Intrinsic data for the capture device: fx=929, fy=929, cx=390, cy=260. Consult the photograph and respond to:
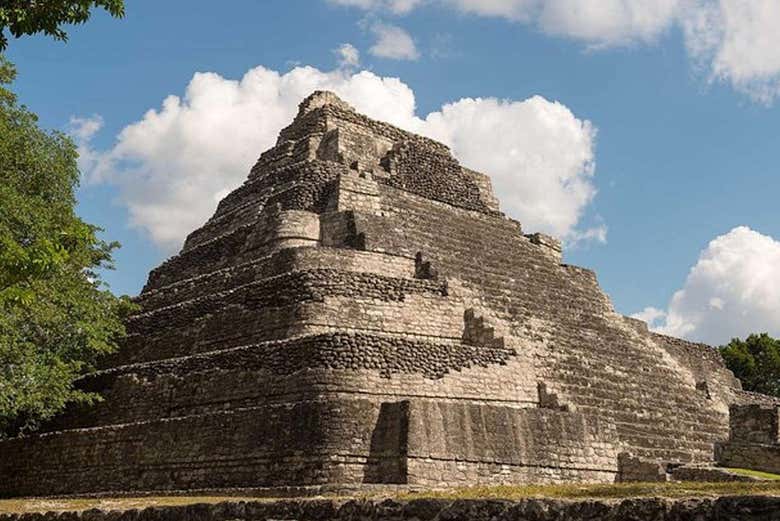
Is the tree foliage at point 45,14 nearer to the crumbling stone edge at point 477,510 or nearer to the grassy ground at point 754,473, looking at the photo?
the crumbling stone edge at point 477,510

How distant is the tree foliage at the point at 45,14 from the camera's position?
11766 millimetres

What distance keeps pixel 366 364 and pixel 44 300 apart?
9.56 m

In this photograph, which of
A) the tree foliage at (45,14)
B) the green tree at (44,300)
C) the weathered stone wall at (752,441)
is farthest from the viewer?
the green tree at (44,300)

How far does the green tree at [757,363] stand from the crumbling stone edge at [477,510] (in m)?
51.0

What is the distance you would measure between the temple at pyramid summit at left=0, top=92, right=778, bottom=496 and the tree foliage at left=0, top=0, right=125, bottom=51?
319 inches

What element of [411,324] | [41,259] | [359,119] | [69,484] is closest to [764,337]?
[359,119]

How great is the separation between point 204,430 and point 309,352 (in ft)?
8.87

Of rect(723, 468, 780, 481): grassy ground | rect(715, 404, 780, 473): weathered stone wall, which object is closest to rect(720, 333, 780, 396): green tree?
rect(715, 404, 780, 473): weathered stone wall

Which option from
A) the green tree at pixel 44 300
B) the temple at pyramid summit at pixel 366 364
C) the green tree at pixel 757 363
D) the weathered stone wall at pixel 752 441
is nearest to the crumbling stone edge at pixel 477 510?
the temple at pyramid summit at pixel 366 364

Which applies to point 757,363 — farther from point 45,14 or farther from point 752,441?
point 45,14

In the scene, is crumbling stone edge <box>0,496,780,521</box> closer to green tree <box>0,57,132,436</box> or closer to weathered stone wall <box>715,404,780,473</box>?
green tree <box>0,57,132,436</box>

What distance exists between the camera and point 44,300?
23.3 meters

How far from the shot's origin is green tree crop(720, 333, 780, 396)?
56.8 meters

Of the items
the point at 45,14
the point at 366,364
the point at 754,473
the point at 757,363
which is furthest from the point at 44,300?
the point at 757,363
